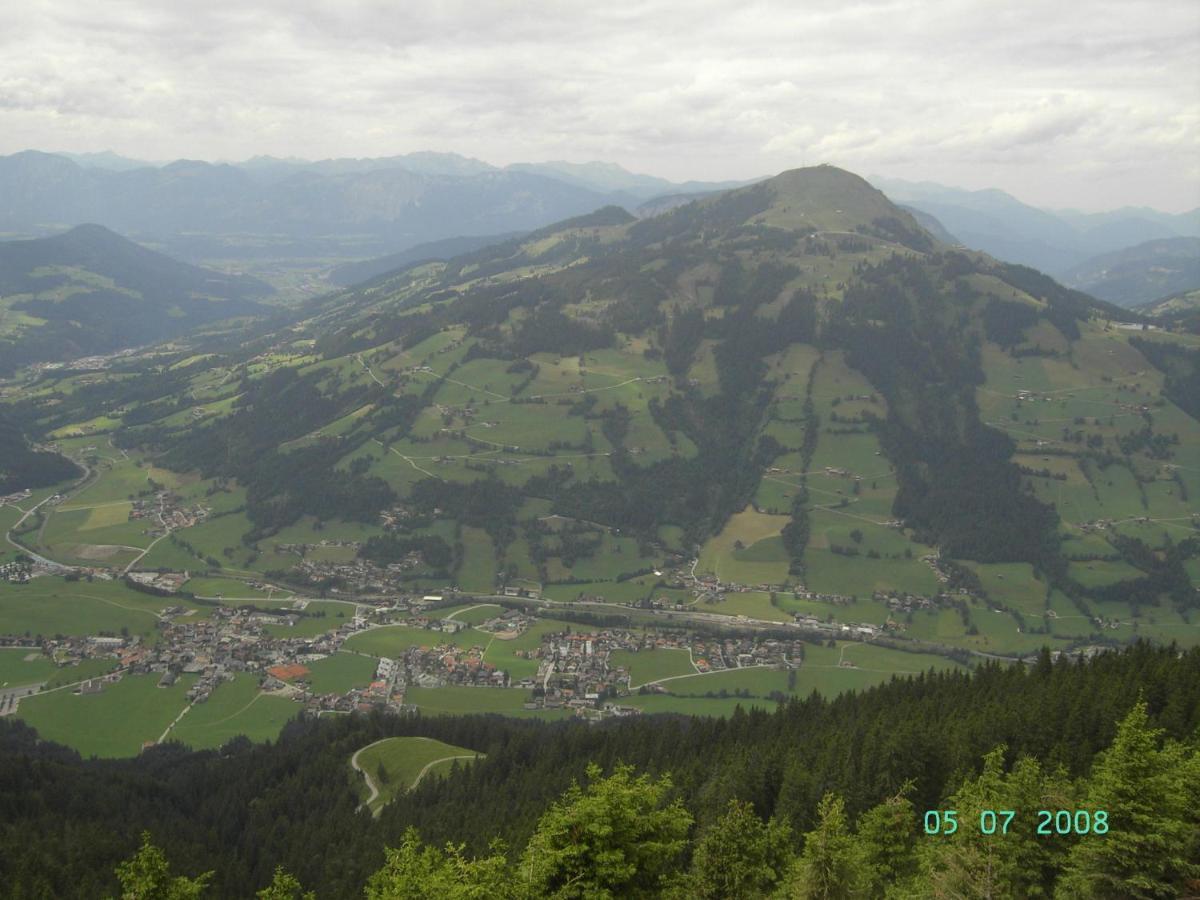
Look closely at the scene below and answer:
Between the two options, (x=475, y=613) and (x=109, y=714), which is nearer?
(x=109, y=714)

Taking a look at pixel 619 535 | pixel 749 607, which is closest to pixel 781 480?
pixel 619 535

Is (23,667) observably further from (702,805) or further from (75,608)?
(702,805)

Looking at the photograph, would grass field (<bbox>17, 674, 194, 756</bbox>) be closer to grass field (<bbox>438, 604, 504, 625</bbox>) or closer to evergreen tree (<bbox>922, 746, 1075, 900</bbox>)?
grass field (<bbox>438, 604, 504, 625</bbox>)

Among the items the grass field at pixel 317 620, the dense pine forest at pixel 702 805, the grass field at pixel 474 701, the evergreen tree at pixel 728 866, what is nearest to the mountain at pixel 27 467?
the grass field at pixel 317 620

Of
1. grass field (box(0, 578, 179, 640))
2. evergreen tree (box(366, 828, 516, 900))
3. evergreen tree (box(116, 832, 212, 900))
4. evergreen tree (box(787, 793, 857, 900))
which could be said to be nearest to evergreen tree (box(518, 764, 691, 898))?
evergreen tree (box(366, 828, 516, 900))

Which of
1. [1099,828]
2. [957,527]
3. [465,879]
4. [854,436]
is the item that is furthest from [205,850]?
[854,436]

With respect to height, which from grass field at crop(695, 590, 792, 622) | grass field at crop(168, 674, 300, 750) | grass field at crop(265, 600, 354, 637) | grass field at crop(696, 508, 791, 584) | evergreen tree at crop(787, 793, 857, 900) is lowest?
grass field at crop(168, 674, 300, 750)

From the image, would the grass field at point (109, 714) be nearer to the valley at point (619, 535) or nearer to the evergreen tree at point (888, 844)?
the valley at point (619, 535)

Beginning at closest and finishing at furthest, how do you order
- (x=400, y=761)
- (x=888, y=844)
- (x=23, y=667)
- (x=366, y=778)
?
(x=888, y=844) < (x=366, y=778) < (x=400, y=761) < (x=23, y=667)
